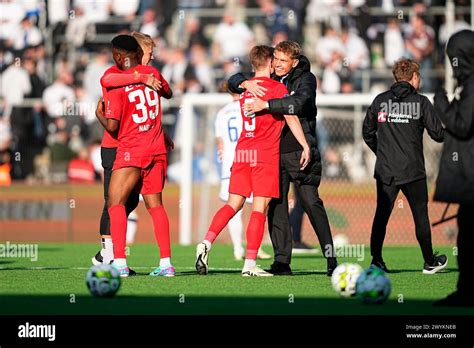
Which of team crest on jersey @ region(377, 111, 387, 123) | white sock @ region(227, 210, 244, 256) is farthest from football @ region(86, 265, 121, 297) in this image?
white sock @ region(227, 210, 244, 256)

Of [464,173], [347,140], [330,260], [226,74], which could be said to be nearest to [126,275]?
[330,260]

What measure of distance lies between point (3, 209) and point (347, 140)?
258 inches

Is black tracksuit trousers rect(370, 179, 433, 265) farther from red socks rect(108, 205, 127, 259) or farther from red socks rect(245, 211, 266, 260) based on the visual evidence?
red socks rect(108, 205, 127, 259)

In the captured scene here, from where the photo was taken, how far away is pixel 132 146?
1065cm

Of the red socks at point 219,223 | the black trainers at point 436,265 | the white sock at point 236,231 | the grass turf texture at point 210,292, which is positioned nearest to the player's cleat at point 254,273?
the grass turf texture at point 210,292

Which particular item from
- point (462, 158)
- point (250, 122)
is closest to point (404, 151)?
point (250, 122)

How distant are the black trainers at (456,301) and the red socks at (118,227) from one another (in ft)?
10.4

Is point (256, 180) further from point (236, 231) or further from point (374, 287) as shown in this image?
point (236, 231)

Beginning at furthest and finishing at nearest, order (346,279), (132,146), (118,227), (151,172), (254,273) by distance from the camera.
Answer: (254,273) < (151,172) < (132,146) < (118,227) < (346,279)

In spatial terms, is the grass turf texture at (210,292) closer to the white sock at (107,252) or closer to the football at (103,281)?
the football at (103,281)

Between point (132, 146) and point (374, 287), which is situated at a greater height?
point (132, 146)

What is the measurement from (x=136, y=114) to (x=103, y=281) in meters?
2.15

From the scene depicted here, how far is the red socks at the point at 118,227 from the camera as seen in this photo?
10.5 meters

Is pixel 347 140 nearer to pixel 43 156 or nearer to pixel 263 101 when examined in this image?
pixel 43 156
